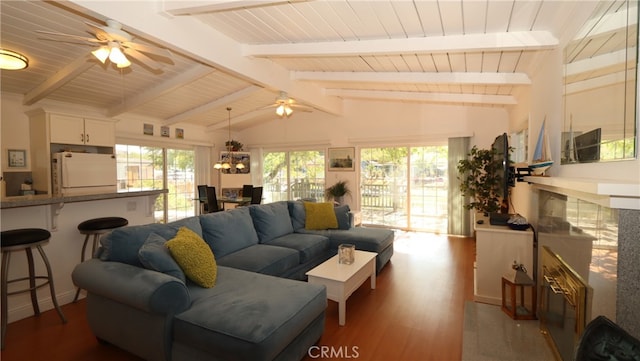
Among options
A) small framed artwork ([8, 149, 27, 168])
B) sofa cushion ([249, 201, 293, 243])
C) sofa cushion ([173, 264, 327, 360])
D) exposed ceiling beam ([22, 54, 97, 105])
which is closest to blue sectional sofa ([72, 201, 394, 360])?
sofa cushion ([173, 264, 327, 360])

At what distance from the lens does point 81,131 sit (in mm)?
4637

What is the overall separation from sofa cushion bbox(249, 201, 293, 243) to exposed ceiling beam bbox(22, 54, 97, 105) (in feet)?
8.01

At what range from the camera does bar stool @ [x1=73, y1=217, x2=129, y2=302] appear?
2.82 metres

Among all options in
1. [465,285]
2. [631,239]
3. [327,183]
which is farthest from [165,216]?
[631,239]

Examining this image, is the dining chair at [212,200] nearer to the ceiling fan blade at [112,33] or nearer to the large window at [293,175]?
the large window at [293,175]

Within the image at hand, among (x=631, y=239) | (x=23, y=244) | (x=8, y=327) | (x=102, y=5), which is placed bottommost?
(x=8, y=327)

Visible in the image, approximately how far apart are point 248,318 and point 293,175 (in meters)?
6.18

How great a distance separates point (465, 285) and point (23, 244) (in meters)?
4.13

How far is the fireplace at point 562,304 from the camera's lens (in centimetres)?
150

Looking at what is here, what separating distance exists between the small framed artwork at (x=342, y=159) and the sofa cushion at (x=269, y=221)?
320 centimetres

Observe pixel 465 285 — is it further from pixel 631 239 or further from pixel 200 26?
pixel 200 26

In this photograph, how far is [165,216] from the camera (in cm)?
659

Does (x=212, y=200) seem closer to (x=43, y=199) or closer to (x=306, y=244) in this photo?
(x=306, y=244)

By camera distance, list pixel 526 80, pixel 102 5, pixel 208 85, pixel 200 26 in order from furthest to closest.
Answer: pixel 208 85 < pixel 526 80 < pixel 200 26 < pixel 102 5
